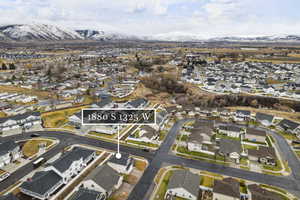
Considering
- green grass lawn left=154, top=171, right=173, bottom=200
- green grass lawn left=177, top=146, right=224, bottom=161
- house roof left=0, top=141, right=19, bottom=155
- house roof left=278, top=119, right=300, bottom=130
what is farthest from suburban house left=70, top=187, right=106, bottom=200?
house roof left=278, top=119, right=300, bottom=130

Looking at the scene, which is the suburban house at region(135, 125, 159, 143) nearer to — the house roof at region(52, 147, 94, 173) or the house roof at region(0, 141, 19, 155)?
the house roof at region(52, 147, 94, 173)

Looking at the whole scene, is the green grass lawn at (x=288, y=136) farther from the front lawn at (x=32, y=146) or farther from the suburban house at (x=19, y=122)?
the suburban house at (x=19, y=122)

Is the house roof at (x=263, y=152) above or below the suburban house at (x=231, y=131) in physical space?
below

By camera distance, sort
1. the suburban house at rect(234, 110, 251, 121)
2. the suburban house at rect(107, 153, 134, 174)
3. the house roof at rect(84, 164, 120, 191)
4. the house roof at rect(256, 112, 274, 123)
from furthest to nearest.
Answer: the suburban house at rect(234, 110, 251, 121)
the house roof at rect(256, 112, 274, 123)
the suburban house at rect(107, 153, 134, 174)
the house roof at rect(84, 164, 120, 191)

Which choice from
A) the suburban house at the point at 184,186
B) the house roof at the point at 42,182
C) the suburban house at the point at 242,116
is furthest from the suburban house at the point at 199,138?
the house roof at the point at 42,182

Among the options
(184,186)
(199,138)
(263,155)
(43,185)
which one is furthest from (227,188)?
(43,185)

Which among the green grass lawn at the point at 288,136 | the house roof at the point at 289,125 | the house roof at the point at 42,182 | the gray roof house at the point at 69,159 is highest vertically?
the house roof at the point at 289,125

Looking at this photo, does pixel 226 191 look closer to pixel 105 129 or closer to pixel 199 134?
pixel 199 134
